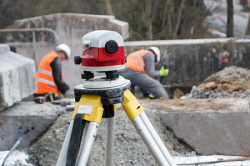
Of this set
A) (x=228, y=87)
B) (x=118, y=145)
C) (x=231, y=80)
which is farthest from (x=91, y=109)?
(x=231, y=80)

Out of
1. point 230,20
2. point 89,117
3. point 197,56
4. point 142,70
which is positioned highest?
point 230,20

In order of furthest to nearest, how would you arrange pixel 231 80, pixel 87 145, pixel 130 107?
pixel 231 80 → pixel 130 107 → pixel 87 145

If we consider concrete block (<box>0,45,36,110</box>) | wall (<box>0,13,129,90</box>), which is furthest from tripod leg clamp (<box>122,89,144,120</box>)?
wall (<box>0,13,129,90</box>)

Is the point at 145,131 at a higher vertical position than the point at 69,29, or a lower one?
lower

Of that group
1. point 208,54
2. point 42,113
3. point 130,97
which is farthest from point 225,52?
point 130,97

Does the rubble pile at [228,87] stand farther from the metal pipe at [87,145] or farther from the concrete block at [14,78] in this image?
the metal pipe at [87,145]

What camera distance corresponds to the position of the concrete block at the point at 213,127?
2.72 m

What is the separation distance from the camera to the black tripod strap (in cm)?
130

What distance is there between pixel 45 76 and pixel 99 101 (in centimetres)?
346

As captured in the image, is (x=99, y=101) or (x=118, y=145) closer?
(x=99, y=101)

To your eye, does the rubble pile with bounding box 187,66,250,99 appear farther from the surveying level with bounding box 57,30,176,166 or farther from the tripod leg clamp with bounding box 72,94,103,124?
the tripod leg clamp with bounding box 72,94,103,124

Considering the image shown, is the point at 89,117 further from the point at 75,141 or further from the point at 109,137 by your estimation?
the point at 109,137

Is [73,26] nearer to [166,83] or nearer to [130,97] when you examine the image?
[166,83]

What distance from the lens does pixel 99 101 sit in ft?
4.58
